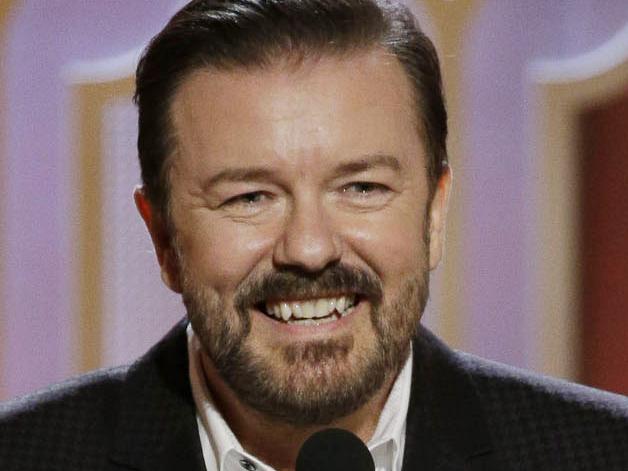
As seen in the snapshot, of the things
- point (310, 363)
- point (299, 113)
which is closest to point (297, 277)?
point (310, 363)

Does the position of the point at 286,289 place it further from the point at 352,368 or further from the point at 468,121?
the point at 468,121

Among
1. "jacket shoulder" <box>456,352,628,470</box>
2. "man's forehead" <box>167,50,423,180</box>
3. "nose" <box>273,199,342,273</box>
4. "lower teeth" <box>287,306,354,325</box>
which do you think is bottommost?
"jacket shoulder" <box>456,352,628,470</box>

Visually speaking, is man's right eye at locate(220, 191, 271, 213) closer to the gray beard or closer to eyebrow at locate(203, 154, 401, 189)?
eyebrow at locate(203, 154, 401, 189)

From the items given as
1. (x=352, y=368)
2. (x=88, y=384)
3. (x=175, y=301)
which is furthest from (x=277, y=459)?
(x=175, y=301)

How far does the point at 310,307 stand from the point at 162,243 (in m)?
0.37

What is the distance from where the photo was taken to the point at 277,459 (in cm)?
202

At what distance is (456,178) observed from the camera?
2.90m

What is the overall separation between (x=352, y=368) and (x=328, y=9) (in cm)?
61

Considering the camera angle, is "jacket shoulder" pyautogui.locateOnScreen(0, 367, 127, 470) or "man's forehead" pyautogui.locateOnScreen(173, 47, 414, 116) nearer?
"man's forehead" pyautogui.locateOnScreen(173, 47, 414, 116)

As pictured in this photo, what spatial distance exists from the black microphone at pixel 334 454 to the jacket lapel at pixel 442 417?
0.42 metres

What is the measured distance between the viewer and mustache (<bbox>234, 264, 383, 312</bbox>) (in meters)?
1.85

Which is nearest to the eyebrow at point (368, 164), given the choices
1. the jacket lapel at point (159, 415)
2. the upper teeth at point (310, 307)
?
the upper teeth at point (310, 307)

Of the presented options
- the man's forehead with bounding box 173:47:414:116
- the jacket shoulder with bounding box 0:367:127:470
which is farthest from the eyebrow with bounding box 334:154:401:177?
the jacket shoulder with bounding box 0:367:127:470

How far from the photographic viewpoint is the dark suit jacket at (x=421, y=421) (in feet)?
6.65
